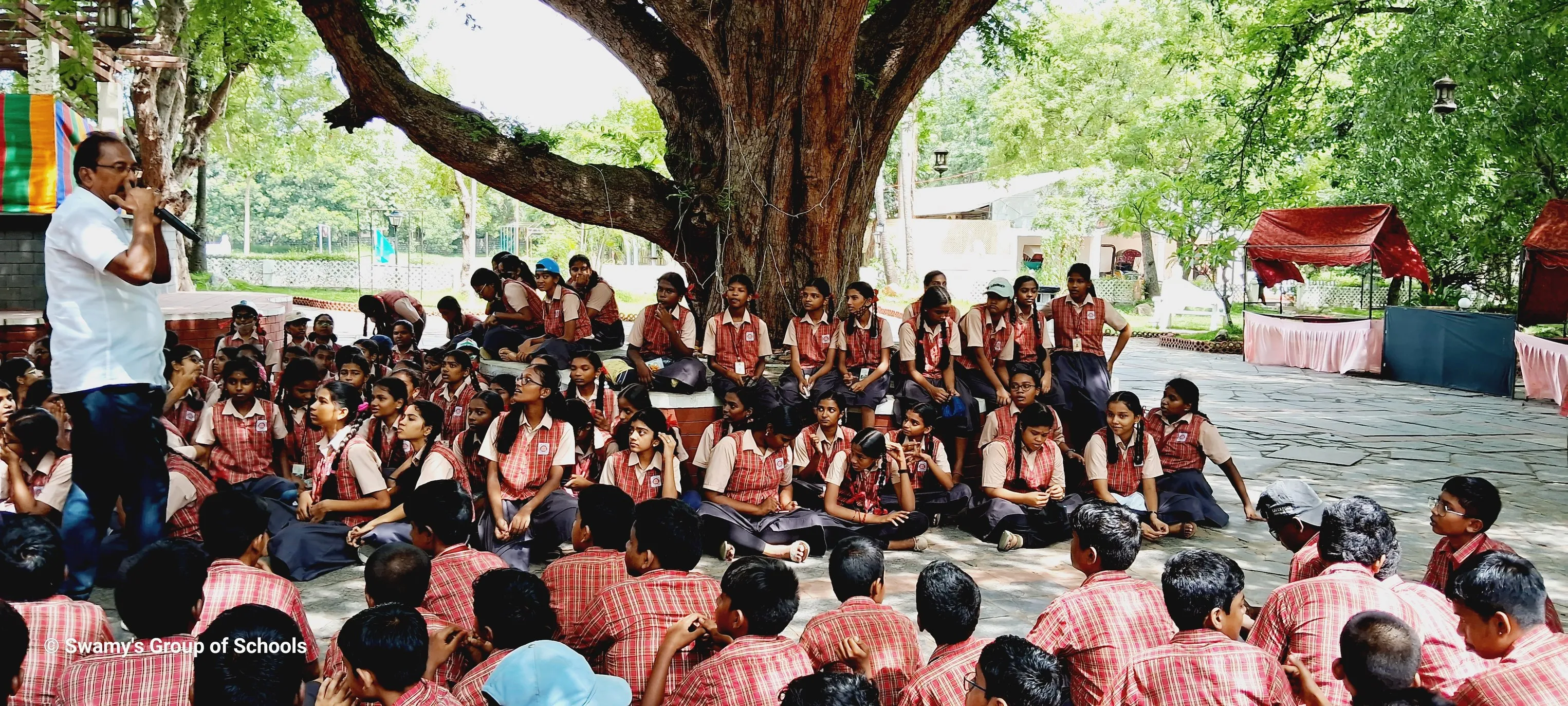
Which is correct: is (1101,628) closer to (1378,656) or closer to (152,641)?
(1378,656)

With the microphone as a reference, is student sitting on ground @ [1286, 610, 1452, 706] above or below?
below

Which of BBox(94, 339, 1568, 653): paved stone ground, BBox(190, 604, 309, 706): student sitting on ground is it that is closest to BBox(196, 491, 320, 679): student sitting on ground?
BBox(190, 604, 309, 706): student sitting on ground

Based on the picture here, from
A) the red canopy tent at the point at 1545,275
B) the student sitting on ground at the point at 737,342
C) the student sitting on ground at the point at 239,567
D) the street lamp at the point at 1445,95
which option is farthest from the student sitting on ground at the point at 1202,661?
the red canopy tent at the point at 1545,275

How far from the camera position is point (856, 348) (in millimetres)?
7883

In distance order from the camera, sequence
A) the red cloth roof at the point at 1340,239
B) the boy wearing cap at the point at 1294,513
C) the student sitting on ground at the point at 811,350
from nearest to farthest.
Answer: the boy wearing cap at the point at 1294,513, the student sitting on ground at the point at 811,350, the red cloth roof at the point at 1340,239

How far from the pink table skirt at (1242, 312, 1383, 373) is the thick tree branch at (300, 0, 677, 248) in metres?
11.2

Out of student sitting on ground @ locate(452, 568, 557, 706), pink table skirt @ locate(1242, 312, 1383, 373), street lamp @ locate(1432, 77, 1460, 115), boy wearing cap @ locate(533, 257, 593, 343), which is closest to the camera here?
student sitting on ground @ locate(452, 568, 557, 706)

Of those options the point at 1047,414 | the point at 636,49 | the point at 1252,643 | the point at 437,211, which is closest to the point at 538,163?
the point at 636,49

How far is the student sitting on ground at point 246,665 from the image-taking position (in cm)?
257

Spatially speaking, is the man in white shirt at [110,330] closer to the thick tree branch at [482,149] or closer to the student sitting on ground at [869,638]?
the student sitting on ground at [869,638]

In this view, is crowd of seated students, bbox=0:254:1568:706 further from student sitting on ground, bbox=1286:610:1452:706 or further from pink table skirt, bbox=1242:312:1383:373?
pink table skirt, bbox=1242:312:1383:373

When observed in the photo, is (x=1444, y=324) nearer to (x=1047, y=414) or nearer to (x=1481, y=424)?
(x=1481, y=424)

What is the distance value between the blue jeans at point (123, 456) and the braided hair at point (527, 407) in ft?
6.26

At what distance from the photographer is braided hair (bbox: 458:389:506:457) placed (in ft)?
20.3
